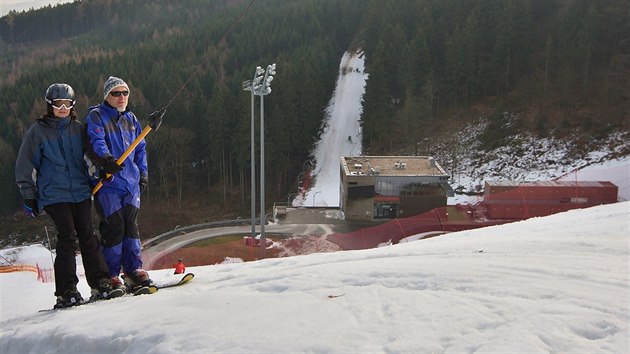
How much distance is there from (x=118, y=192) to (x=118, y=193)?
0.01 metres

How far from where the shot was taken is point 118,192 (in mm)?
4617

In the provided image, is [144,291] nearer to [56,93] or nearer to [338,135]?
[56,93]

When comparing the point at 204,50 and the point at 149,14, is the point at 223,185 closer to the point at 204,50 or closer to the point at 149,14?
the point at 204,50

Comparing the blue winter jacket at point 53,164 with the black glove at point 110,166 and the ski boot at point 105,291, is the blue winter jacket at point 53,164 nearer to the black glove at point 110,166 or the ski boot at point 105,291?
the black glove at point 110,166

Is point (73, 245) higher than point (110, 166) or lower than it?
lower

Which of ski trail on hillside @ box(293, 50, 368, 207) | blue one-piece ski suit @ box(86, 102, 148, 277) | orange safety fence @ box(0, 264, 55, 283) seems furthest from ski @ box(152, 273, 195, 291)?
ski trail on hillside @ box(293, 50, 368, 207)

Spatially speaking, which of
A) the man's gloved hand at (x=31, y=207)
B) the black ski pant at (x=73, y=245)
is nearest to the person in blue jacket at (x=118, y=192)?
the black ski pant at (x=73, y=245)

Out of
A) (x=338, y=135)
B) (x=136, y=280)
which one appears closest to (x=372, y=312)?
(x=136, y=280)

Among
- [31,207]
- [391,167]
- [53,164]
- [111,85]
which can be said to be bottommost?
[31,207]

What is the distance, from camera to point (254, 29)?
197 feet

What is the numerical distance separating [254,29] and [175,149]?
24535 millimetres

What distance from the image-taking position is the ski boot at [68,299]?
172 inches

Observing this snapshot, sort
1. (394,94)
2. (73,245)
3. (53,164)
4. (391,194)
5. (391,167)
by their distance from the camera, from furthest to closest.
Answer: (394,94), (391,167), (391,194), (73,245), (53,164)

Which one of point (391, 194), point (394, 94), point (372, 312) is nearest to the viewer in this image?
point (372, 312)
